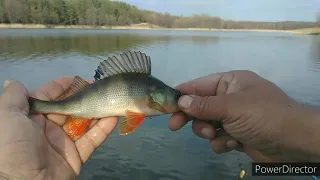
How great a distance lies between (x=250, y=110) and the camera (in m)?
2.97

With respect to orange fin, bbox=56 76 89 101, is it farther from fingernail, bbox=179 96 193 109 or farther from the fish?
fingernail, bbox=179 96 193 109

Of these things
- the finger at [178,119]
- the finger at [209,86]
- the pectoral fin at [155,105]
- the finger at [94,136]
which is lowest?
the finger at [94,136]

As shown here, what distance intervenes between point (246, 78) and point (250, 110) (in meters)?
0.45

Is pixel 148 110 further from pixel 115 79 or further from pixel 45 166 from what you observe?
pixel 45 166

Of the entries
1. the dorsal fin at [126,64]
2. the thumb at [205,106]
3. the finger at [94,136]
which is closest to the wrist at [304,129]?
the thumb at [205,106]

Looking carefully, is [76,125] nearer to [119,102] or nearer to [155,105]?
[119,102]

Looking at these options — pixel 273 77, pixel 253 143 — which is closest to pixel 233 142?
pixel 253 143

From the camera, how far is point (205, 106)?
3084 millimetres

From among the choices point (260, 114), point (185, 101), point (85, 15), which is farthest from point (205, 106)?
point (85, 15)

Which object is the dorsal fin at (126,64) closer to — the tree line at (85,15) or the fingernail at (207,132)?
the fingernail at (207,132)

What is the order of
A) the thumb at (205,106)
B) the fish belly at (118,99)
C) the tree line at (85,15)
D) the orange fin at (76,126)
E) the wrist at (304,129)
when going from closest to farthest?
the wrist at (304,129) < the thumb at (205,106) < the fish belly at (118,99) < the orange fin at (76,126) < the tree line at (85,15)

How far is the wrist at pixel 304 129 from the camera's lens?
2889 mm

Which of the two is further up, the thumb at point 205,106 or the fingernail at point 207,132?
the thumb at point 205,106

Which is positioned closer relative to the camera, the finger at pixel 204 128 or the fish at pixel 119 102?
the fish at pixel 119 102
